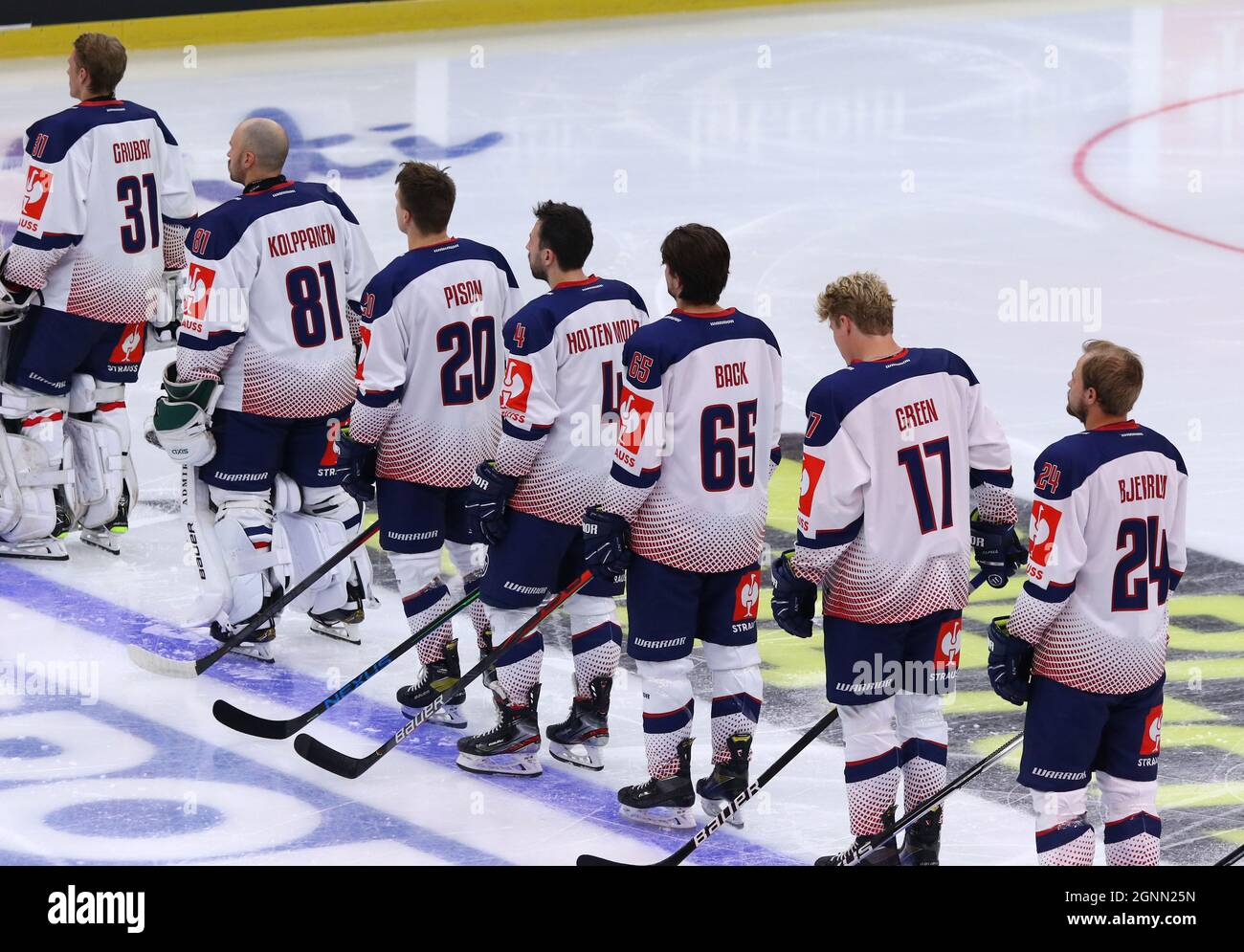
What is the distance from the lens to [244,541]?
6.24 m

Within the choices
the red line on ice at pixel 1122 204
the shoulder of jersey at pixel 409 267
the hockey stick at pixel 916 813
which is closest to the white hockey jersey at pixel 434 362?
the shoulder of jersey at pixel 409 267

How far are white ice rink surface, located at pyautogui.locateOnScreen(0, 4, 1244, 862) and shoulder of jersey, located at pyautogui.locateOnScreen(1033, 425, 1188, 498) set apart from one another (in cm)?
113

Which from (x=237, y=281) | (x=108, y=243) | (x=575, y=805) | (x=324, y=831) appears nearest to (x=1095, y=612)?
(x=575, y=805)

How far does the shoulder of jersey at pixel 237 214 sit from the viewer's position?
592 cm

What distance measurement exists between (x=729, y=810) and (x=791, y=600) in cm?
56

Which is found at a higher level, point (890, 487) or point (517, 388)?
point (517, 388)

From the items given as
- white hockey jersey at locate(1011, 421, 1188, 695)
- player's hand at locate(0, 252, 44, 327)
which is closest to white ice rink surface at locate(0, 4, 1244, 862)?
white hockey jersey at locate(1011, 421, 1188, 695)

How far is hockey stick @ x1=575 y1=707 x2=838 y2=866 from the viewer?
476 centimetres

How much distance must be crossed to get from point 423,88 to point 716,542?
9216 millimetres

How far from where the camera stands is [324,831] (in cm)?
512

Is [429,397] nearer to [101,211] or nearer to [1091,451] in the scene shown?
[101,211]

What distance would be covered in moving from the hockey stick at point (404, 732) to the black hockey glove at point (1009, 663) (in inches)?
51.2

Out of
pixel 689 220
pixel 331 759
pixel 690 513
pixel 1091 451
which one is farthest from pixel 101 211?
pixel 689 220

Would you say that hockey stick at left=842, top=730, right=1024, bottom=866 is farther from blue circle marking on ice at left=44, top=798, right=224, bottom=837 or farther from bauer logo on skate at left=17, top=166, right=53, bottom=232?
bauer logo on skate at left=17, top=166, right=53, bottom=232
